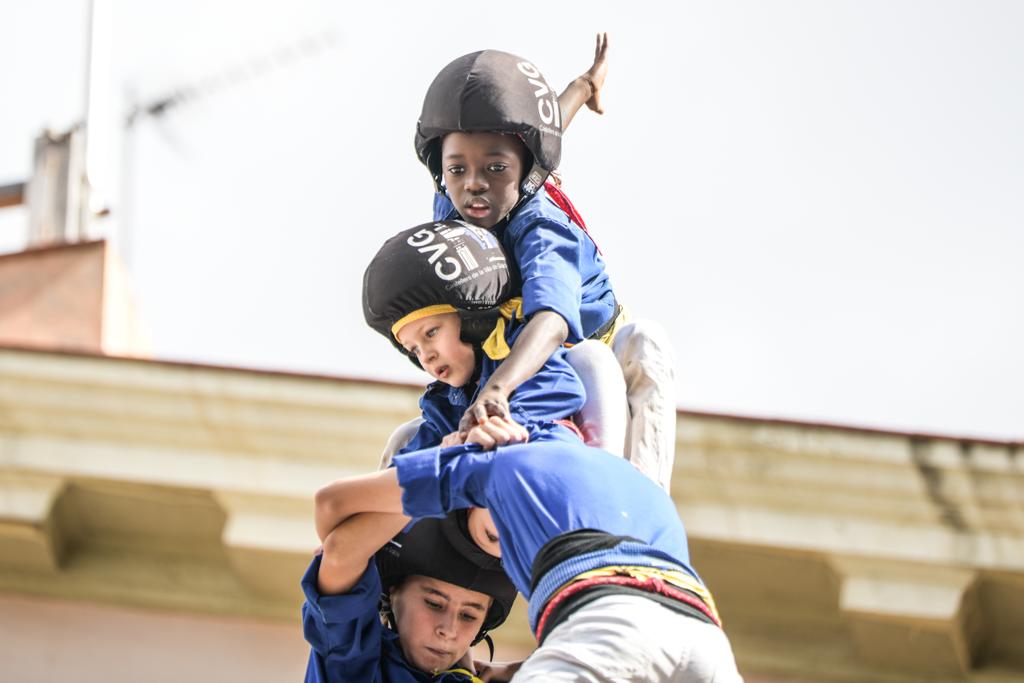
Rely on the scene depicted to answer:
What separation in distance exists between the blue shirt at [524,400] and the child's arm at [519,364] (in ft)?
0.20

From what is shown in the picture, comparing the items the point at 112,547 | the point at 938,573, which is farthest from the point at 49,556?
the point at 938,573

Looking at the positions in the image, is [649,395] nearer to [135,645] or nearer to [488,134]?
[488,134]

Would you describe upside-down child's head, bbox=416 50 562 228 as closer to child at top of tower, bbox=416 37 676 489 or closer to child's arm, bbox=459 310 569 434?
child at top of tower, bbox=416 37 676 489

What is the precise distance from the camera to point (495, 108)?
852cm

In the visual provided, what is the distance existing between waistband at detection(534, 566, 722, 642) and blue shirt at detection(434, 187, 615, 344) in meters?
1.10

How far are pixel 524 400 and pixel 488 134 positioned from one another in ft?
3.05

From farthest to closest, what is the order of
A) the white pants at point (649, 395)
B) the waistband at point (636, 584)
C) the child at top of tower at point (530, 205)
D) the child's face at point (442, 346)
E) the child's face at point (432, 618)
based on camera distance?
the child's face at point (432, 618) < the white pants at point (649, 395) < the child at top of tower at point (530, 205) < the child's face at point (442, 346) < the waistband at point (636, 584)

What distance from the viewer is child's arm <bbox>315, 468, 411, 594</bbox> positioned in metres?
7.81

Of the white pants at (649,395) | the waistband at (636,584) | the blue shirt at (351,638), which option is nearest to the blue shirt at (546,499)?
the waistband at (636,584)

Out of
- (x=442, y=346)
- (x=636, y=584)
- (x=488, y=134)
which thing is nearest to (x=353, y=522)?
(x=442, y=346)

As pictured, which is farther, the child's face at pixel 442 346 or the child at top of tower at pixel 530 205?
the child at top of tower at pixel 530 205

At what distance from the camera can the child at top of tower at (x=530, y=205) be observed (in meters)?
8.40

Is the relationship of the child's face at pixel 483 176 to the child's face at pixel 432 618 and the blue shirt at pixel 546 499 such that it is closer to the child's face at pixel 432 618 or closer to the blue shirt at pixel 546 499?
the blue shirt at pixel 546 499

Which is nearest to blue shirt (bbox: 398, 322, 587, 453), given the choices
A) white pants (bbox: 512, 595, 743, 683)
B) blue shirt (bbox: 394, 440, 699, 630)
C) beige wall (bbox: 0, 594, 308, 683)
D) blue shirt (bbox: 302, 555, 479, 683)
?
blue shirt (bbox: 394, 440, 699, 630)
